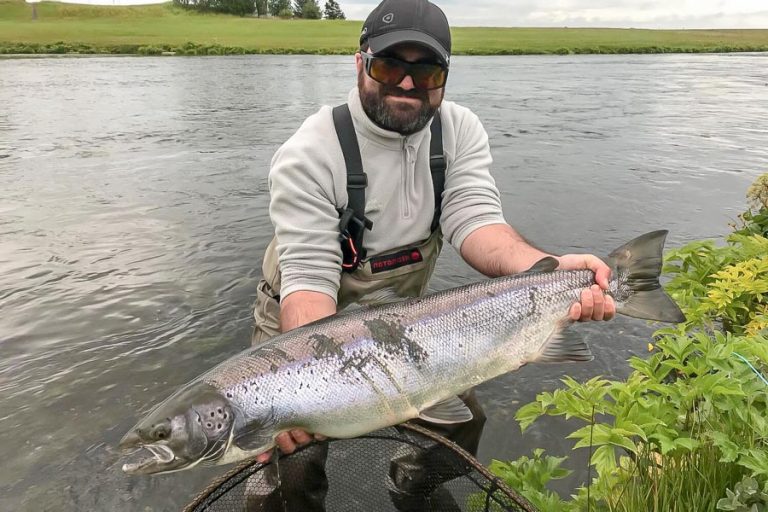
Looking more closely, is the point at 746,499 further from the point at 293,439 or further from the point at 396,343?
the point at 293,439

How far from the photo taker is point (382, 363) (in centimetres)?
250

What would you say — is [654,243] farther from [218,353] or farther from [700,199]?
[700,199]

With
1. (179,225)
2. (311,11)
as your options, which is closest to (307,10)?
(311,11)

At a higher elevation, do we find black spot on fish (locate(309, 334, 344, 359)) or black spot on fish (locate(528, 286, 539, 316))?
black spot on fish (locate(528, 286, 539, 316))

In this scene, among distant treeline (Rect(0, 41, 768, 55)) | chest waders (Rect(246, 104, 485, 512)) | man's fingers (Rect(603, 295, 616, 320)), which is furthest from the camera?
distant treeline (Rect(0, 41, 768, 55))

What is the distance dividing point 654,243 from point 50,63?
4417 centimetres

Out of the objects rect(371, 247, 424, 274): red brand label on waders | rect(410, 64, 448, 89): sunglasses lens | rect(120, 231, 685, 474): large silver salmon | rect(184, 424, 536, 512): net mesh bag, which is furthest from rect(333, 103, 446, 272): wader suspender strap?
rect(184, 424, 536, 512): net mesh bag

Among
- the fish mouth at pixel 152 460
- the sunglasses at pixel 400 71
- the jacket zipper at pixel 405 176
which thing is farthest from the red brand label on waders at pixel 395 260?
the fish mouth at pixel 152 460

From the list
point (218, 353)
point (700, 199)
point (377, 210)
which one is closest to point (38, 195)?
point (218, 353)

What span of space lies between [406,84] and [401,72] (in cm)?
7

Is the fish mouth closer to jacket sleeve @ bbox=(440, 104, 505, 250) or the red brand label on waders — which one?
the red brand label on waders

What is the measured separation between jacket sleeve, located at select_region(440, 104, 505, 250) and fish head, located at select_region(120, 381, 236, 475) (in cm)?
182

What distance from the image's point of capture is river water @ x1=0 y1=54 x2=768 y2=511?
14.7 feet

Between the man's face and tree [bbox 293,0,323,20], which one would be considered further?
tree [bbox 293,0,323,20]
